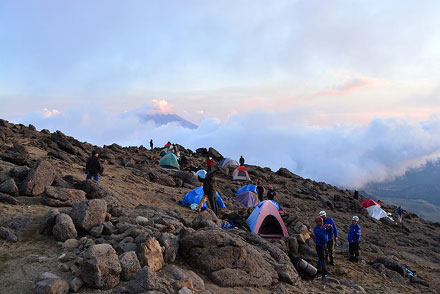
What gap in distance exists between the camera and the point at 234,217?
54.0 ft

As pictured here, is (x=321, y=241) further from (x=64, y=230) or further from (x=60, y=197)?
(x=60, y=197)

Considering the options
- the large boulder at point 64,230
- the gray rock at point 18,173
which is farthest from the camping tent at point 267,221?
the gray rock at point 18,173

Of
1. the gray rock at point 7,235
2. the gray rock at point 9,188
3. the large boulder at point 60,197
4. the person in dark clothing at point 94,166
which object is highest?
the person in dark clothing at point 94,166

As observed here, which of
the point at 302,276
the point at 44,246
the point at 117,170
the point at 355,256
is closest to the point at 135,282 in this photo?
the point at 44,246

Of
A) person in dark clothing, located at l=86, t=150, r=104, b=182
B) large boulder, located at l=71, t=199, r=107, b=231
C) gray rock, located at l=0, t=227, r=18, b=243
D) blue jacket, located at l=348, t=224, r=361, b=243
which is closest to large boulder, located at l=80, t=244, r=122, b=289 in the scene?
large boulder, located at l=71, t=199, r=107, b=231

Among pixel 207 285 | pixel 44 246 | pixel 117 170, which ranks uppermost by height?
pixel 117 170

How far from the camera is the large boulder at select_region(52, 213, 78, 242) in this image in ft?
29.5

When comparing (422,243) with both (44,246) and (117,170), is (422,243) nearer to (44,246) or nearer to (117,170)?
(117,170)

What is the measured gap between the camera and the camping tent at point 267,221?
1655 centimetres

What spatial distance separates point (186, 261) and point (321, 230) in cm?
553

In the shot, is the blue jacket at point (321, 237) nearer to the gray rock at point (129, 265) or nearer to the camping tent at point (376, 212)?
the gray rock at point (129, 265)

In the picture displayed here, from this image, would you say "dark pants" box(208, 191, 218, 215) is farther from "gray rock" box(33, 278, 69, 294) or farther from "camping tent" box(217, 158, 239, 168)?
"camping tent" box(217, 158, 239, 168)

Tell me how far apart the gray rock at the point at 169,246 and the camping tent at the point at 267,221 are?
26.4 ft

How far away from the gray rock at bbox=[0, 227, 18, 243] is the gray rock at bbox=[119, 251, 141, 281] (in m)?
3.48
